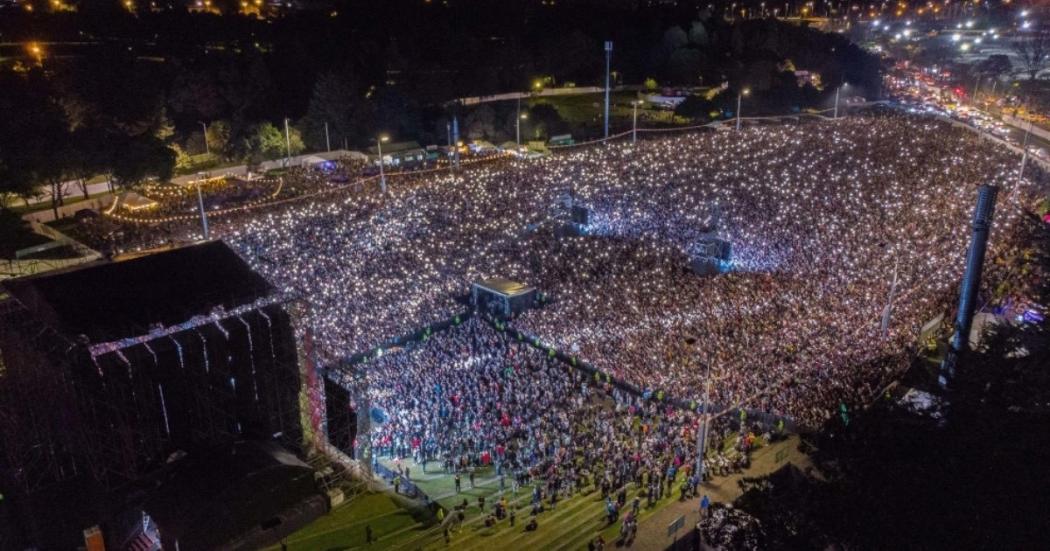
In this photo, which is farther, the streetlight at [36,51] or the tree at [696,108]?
the tree at [696,108]

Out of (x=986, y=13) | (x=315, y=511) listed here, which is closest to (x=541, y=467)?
(x=315, y=511)

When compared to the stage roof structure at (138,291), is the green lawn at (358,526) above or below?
below

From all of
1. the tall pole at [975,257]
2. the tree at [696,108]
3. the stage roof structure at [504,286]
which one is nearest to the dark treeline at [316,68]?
the tree at [696,108]

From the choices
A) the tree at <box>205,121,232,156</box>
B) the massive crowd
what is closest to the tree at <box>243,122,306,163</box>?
the tree at <box>205,121,232,156</box>

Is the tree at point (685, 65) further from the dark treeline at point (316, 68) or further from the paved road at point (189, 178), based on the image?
the paved road at point (189, 178)

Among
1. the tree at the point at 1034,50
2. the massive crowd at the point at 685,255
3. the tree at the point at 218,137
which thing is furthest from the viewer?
the tree at the point at 1034,50

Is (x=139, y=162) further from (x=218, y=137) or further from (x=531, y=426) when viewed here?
(x=531, y=426)

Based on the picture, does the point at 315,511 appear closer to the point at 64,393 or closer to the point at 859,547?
the point at 64,393
